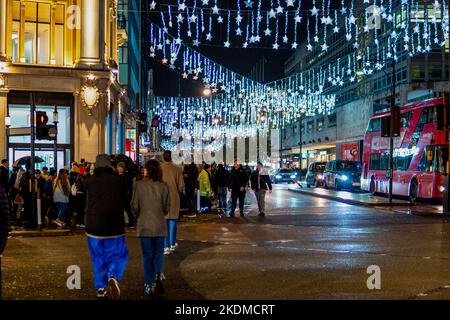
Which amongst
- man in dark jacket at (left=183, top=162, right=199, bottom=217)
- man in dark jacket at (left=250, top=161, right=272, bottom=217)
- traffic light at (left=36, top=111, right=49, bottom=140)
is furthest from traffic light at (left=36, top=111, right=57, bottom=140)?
man in dark jacket at (left=250, top=161, right=272, bottom=217)

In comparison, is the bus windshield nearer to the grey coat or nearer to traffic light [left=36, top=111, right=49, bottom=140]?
traffic light [left=36, top=111, right=49, bottom=140]

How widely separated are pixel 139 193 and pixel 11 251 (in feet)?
19.3

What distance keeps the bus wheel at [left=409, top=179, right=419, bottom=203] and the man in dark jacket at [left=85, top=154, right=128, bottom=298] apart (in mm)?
23536

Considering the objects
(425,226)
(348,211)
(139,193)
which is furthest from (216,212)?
(139,193)

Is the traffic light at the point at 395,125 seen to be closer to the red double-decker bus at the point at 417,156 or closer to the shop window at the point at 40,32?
the red double-decker bus at the point at 417,156

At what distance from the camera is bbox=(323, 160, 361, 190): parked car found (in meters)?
44.6

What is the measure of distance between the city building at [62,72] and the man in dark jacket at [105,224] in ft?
73.1

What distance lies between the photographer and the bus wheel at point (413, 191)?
29538mm

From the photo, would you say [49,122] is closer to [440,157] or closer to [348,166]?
[440,157]

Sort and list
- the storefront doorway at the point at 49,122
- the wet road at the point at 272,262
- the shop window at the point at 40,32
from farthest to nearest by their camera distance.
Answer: the shop window at the point at 40,32, the storefront doorway at the point at 49,122, the wet road at the point at 272,262

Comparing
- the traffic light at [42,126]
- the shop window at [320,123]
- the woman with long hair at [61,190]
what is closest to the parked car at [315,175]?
the shop window at [320,123]

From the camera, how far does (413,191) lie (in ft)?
98.1

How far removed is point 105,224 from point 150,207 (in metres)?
0.72

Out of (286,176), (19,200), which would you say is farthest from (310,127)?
(19,200)
